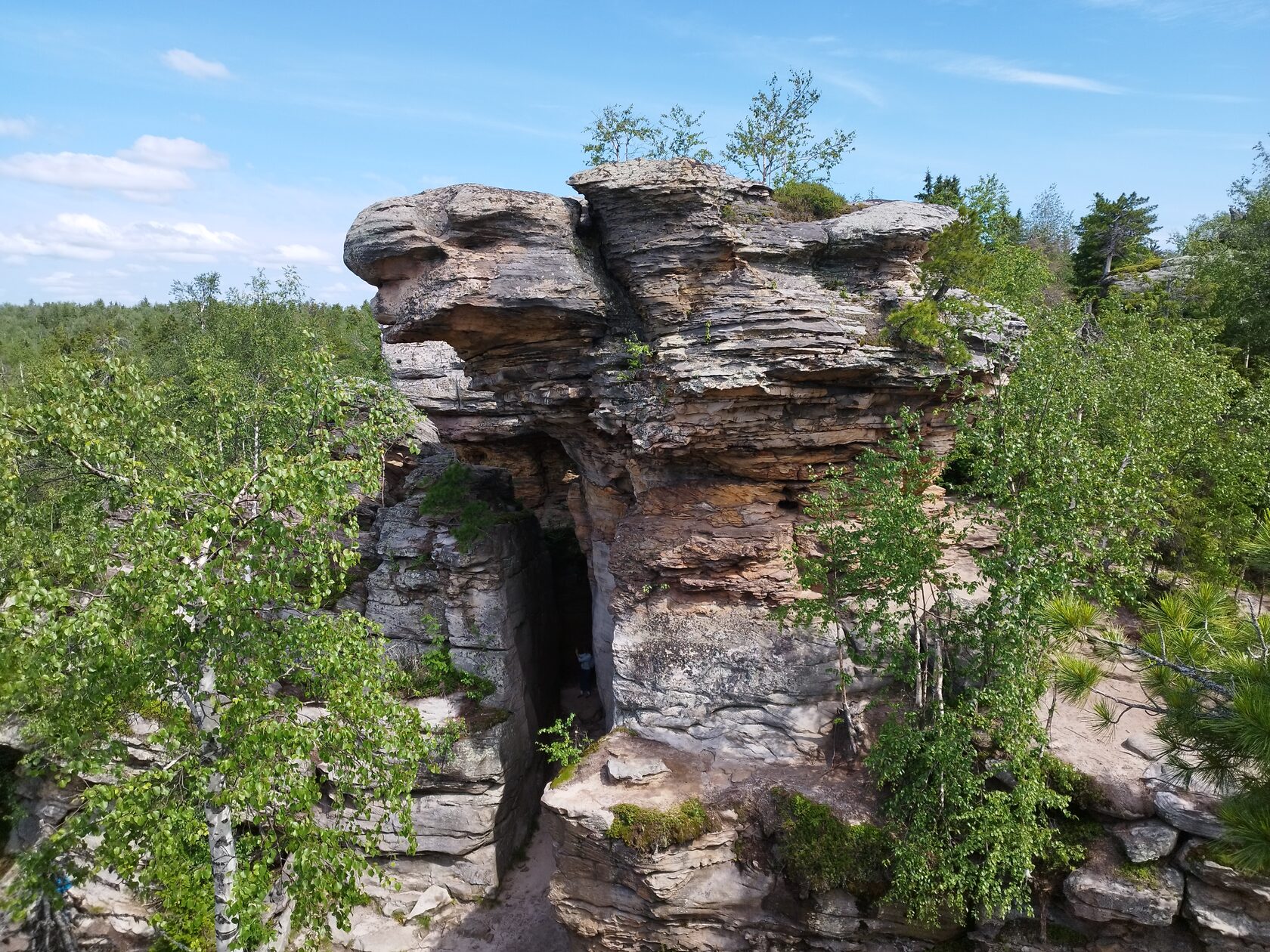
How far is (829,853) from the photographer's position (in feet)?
35.2

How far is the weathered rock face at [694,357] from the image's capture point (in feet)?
41.7

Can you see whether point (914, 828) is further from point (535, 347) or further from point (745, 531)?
point (535, 347)

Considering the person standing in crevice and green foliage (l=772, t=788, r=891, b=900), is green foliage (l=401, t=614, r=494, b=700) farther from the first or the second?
green foliage (l=772, t=788, r=891, b=900)

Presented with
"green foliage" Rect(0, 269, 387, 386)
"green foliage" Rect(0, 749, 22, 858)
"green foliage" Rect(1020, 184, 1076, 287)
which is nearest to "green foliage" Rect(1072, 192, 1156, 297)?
"green foliage" Rect(1020, 184, 1076, 287)

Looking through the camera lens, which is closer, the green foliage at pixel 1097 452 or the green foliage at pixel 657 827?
the green foliage at pixel 1097 452

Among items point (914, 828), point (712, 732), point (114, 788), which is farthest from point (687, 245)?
point (114, 788)

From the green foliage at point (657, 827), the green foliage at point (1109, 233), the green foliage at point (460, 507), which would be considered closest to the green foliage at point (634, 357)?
the green foliage at point (460, 507)

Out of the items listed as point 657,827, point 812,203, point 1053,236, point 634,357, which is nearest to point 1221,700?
point 657,827

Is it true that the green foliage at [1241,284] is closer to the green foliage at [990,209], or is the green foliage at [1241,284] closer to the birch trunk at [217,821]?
the green foliage at [990,209]

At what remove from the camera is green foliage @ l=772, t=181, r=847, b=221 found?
15.4 meters

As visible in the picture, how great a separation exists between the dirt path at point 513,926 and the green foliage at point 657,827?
16.7 ft

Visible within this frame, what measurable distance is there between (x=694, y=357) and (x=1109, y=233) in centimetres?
3278

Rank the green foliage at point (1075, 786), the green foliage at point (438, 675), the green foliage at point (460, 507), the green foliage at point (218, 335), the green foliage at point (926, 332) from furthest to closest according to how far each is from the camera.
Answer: the green foliage at point (218, 335), the green foliage at point (460, 507), the green foliage at point (438, 675), the green foliage at point (926, 332), the green foliage at point (1075, 786)

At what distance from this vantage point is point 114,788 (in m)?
7.45
